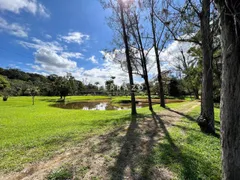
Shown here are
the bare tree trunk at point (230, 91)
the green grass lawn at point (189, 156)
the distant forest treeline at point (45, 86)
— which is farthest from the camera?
the distant forest treeline at point (45, 86)

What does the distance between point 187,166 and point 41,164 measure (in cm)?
359

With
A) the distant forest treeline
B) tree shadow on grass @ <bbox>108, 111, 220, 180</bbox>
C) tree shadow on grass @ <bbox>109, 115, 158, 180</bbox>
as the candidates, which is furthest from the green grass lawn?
the distant forest treeline

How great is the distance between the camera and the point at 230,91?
7.87 ft

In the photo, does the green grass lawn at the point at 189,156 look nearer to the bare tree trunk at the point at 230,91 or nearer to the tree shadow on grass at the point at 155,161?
the tree shadow on grass at the point at 155,161

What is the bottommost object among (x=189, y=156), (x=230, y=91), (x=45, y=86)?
(x=189, y=156)

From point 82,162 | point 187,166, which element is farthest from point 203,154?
point 82,162

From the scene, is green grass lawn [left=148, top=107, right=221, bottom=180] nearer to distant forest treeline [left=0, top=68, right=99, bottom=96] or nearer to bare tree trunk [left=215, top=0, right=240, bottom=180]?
bare tree trunk [left=215, top=0, right=240, bottom=180]

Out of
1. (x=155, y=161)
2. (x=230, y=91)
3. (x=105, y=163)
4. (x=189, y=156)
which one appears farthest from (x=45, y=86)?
(x=230, y=91)

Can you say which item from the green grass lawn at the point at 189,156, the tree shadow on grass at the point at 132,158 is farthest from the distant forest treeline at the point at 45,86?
the green grass lawn at the point at 189,156

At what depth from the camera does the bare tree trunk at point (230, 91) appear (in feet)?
7.22

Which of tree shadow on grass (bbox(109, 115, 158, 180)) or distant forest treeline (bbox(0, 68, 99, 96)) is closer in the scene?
tree shadow on grass (bbox(109, 115, 158, 180))

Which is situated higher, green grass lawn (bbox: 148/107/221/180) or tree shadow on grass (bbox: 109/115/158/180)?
tree shadow on grass (bbox: 109/115/158/180)

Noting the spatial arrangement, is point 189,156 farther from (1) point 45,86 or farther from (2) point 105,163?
(1) point 45,86

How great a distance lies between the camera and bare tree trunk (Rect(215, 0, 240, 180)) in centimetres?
220
